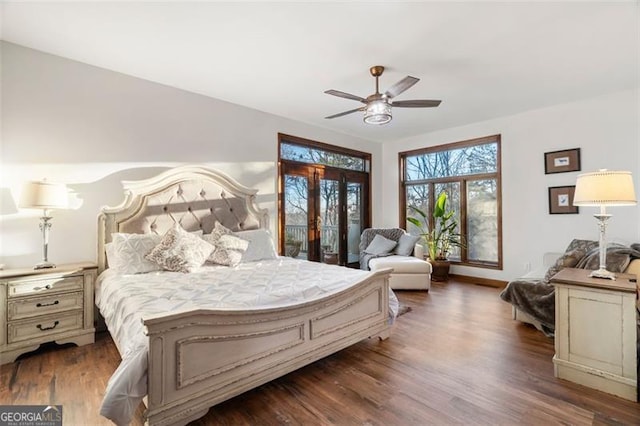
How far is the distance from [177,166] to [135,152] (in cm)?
47

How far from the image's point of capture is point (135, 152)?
344cm

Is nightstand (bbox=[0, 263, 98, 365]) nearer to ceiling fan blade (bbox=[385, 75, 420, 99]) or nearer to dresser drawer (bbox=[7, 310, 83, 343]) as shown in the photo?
dresser drawer (bbox=[7, 310, 83, 343])

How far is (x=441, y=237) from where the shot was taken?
5.59m

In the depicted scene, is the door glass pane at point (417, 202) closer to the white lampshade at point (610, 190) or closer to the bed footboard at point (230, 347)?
the white lampshade at point (610, 190)

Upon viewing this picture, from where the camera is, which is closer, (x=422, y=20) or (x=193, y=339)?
(x=193, y=339)

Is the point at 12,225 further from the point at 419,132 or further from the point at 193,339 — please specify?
the point at 419,132

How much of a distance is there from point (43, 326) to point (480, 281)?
232 inches

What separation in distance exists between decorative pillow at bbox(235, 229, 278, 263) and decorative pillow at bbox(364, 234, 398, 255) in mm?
2212

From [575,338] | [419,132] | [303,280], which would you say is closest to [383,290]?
[303,280]

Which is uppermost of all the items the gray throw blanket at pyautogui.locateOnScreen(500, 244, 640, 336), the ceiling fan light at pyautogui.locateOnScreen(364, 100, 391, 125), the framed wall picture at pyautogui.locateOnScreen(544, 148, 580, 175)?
the ceiling fan light at pyautogui.locateOnScreen(364, 100, 391, 125)

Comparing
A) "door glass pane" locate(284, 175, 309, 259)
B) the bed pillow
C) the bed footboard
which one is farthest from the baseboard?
the bed pillow

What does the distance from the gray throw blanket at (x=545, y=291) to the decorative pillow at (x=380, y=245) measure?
223cm

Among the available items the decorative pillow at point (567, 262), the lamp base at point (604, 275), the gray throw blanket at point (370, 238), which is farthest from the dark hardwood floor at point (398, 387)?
the gray throw blanket at point (370, 238)

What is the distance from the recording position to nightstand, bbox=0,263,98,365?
2414 mm
